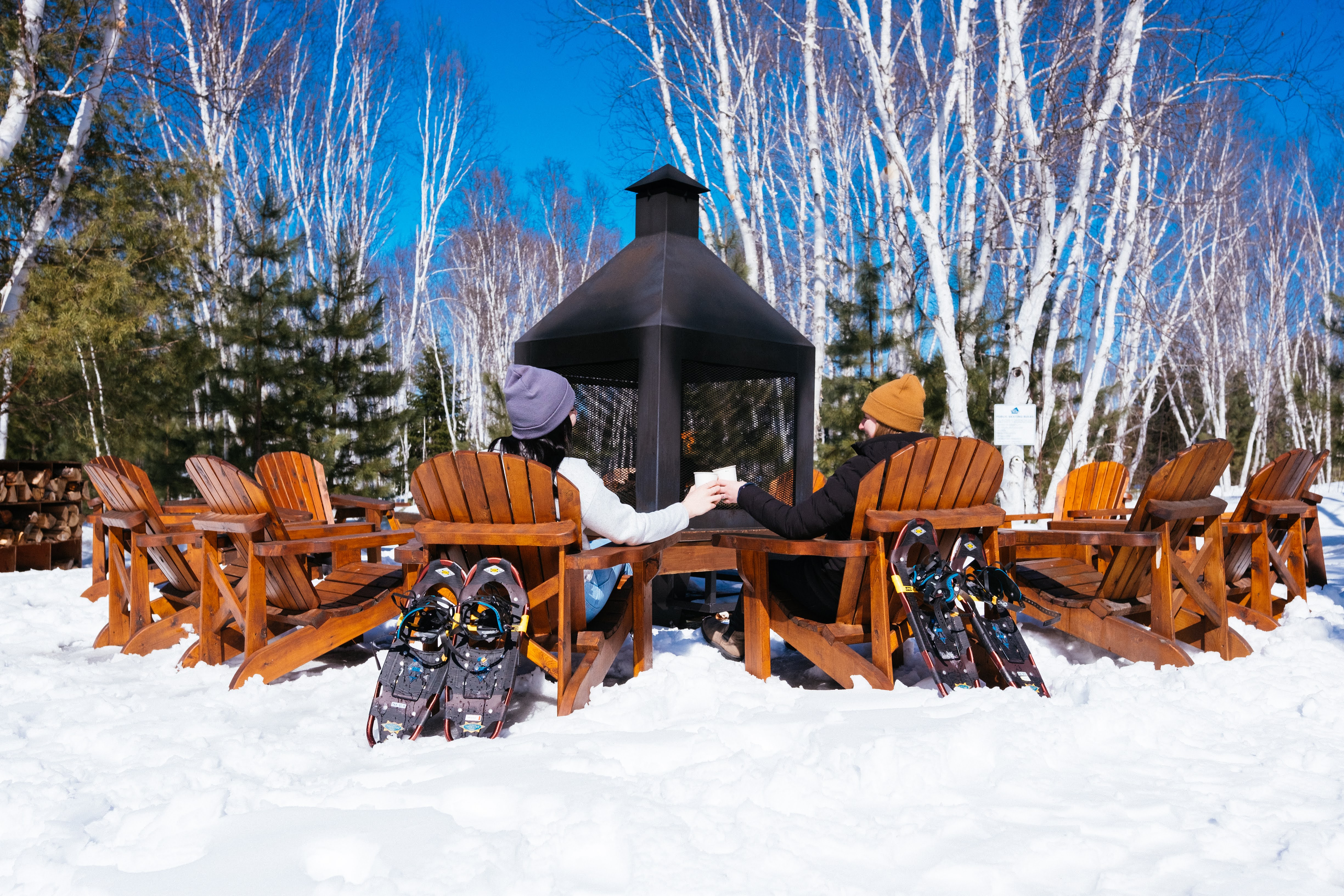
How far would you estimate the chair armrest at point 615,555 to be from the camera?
2650 mm

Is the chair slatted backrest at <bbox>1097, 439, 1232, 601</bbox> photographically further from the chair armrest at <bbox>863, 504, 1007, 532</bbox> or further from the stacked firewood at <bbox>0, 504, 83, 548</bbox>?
the stacked firewood at <bbox>0, 504, 83, 548</bbox>

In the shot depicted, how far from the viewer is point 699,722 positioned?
2.54 metres

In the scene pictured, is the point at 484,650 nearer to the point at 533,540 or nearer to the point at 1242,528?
the point at 533,540

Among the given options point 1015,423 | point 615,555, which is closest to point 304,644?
point 615,555

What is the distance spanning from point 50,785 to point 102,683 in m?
1.31

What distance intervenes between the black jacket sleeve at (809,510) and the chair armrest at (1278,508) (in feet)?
6.38

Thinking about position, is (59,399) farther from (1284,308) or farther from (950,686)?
(1284,308)

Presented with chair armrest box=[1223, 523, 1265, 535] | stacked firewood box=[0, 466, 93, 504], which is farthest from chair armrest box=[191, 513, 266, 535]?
stacked firewood box=[0, 466, 93, 504]

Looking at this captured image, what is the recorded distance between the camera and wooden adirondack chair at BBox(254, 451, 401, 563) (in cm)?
480

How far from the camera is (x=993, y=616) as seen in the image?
287 cm

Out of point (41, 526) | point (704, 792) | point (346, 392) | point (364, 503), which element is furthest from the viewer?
point (346, 392)

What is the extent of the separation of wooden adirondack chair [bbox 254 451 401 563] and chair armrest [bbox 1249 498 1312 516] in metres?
4.21

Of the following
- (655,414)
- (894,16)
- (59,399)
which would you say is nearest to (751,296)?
(655,414)

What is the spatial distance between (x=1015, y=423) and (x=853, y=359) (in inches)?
171
